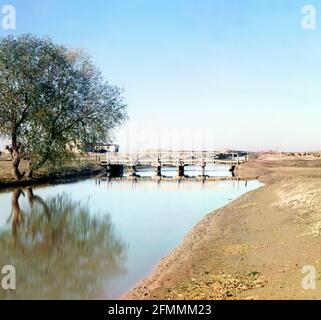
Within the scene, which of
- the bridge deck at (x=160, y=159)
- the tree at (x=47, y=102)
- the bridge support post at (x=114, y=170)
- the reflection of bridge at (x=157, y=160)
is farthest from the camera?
the bridge deck at (x=160, y=159)

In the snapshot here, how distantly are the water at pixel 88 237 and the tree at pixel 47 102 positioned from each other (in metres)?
8.83

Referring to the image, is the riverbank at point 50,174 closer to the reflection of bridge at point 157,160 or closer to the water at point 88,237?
the reflection of bridge at point 157,160

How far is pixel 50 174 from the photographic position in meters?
59.7

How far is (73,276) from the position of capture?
16000 mm

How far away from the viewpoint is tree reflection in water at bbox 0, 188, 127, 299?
14711 mm

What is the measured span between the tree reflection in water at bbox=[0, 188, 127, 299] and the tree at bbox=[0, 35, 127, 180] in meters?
20.1

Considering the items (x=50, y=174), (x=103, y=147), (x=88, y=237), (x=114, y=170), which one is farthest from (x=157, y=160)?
(x=88, y=237)

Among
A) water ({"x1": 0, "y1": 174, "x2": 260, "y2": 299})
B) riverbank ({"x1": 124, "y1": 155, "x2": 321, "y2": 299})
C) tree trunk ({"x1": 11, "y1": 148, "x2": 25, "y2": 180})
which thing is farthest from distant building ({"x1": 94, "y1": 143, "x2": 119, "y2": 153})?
riverbank ({"x1": 124, "y1": 155, "x2": 321, "y2": 299})

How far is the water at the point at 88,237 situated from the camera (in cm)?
1534

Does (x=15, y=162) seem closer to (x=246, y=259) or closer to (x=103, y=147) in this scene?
(x=103, y=147)

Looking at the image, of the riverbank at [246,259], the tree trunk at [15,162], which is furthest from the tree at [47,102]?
the riverbank at [246,259]

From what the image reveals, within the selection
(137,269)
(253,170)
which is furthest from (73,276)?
(253,170)

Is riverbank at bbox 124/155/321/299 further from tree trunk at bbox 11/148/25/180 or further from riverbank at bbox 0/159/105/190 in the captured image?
tree trunk at bbox 11/148/25/180

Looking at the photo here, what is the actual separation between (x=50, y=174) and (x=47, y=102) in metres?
11.8
